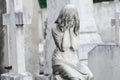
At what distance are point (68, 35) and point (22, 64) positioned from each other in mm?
980

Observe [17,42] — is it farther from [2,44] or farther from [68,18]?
[2,44]

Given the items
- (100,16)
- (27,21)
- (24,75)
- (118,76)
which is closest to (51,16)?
(27,21)

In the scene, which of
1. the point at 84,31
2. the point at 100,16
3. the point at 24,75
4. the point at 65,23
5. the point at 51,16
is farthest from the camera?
the point at 100,16

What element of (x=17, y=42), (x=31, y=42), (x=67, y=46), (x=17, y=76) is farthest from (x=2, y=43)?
(x=67, y=46)

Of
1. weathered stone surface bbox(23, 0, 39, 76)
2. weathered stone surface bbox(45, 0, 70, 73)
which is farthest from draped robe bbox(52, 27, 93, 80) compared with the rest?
weathered stone surface bbox(23, 0, 39, 76)

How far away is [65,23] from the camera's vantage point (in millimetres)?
5309

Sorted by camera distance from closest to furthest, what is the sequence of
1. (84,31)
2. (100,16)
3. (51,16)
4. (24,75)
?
1. (24,75)
2. (51,16)
3. (84,31)
4. (100,16)

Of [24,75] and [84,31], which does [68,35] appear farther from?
[84,31]

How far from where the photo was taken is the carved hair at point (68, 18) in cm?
524

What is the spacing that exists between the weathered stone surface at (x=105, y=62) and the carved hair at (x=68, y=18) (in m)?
2.65

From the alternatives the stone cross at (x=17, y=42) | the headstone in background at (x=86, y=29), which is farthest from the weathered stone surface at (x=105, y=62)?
the stone cross at (x=17, y=42)

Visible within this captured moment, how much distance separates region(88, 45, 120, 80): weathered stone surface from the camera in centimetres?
798

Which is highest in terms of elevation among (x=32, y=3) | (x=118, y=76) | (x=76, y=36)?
(x=32, y=3)

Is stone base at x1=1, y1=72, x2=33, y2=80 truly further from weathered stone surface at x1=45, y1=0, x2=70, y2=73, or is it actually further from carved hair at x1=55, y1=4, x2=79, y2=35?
weathered stone surface at x1=45, y1=0, x2=70, y2=73
